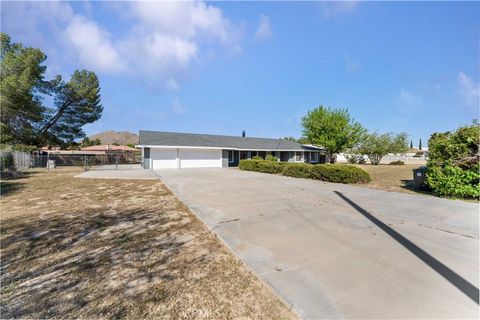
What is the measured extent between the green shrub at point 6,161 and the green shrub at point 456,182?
935 inches

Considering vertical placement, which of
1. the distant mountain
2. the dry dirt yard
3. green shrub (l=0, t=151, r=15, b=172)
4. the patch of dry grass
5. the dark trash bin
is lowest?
the dry dirt yard

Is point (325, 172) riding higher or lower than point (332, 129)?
lower

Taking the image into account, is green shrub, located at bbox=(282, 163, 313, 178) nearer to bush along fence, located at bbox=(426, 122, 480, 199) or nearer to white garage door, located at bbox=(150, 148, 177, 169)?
bush along fence, located at bbox=(426, 122, 480, 199)

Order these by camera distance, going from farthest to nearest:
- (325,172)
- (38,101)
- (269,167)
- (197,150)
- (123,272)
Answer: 1. (197,150)
2. (38,101)
3. (269,167)
4. (325,172)
5. (123,272)

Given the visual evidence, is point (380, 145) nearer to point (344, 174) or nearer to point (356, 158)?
point (356, 158)

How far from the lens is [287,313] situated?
239 centimetres

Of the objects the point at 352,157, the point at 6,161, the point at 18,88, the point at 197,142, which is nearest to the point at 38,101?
the point at 18,88

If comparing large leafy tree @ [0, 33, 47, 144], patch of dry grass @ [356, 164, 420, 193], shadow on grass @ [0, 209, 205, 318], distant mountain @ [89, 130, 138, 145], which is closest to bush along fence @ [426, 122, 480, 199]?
patch of dry grass @ [356, 164, 420, 193]

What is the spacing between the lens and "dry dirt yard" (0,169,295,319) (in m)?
2.47

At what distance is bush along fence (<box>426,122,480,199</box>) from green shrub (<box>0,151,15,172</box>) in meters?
23.8

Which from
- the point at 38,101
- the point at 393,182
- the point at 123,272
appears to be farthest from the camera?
the point at 38,101

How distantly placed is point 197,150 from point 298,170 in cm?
1254

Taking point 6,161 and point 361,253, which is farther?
point 6,161

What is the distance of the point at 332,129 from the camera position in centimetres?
2845
